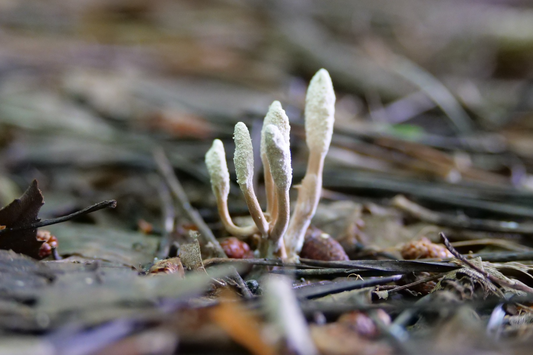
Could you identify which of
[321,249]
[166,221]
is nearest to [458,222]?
[321,249]

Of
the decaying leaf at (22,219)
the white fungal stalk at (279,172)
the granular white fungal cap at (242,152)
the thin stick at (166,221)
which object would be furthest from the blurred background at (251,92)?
the decaying leaf at (22,219)

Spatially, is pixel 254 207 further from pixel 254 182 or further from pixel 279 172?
pixel 254 182

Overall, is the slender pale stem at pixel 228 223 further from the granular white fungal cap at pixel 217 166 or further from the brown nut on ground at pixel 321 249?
the brown nut on ground at pixel 321 249

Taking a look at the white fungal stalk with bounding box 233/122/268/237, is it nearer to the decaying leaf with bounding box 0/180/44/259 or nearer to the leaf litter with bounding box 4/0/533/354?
the leaf litter with bounding box 4/0/533/354

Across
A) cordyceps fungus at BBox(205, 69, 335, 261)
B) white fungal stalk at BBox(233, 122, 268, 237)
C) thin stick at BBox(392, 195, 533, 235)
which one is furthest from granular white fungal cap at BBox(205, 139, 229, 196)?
thin stick at BBox(392, 195, 533, 235)

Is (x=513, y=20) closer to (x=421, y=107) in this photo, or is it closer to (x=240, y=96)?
(x=421, y=107)

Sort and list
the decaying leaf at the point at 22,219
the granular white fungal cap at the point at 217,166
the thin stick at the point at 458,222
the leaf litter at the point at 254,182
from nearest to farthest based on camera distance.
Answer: the leaf litter at the point at 254,182 < the decaying leaf at the point at 22,219 < the granular white fungal cap at the point at 217,166 < the thin stick at the point at 458,222
